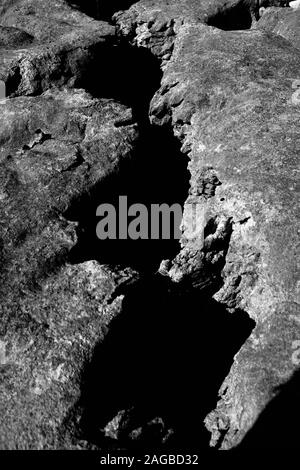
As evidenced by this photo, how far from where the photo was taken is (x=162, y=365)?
12117mm

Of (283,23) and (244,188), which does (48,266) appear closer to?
(244,188)

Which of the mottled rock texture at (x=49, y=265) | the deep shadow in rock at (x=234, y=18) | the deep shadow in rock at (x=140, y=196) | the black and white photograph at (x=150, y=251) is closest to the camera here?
the mottled rock texture at (x=49, y=265)

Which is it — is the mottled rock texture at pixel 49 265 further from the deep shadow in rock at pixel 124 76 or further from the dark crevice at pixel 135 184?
the deep shadow in rock at pixel 124 76

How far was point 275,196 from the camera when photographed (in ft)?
49.3

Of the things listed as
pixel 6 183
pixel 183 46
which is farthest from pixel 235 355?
pixel 183 46

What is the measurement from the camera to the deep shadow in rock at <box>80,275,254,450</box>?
10.4 meters

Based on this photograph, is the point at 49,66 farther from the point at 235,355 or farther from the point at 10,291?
the point at 235,355

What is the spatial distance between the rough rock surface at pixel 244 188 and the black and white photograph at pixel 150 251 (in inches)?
2.4

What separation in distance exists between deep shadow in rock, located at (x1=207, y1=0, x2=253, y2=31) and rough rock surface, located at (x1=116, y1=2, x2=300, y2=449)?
5.59 meters

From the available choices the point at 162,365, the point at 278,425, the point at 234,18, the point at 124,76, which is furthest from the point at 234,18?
the point at 278,425

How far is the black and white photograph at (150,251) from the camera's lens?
1031 centimetres

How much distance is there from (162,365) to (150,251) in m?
5.29

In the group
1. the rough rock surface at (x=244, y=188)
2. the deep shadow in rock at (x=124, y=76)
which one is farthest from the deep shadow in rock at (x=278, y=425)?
the deep shadow in rock at (x=124, y=76)

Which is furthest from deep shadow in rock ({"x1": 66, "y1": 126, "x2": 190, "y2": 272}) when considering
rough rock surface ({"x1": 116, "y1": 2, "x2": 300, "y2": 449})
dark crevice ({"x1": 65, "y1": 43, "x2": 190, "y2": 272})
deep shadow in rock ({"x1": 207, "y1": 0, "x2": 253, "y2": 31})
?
deep shadow in rock ({"x1": 207, "y1": 0, "x2": 253, "y2": 31})
